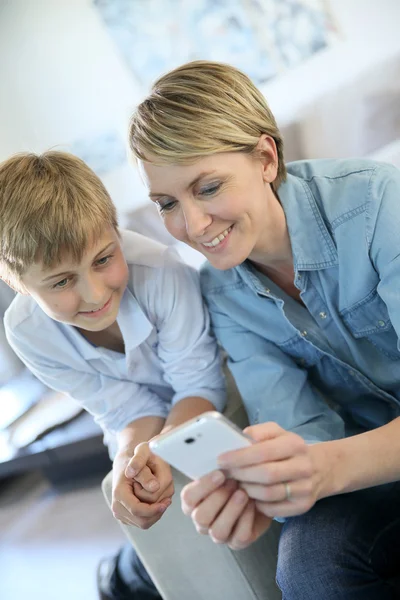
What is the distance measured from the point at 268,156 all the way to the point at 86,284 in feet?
1.27

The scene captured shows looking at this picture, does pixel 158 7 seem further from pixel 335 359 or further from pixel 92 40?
pixel 335 359

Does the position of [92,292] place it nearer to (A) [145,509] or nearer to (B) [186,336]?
(B) [186,336]

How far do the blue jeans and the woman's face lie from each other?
0.43 m

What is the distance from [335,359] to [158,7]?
1074 millimetres

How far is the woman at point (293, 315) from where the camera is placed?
30.0 inches

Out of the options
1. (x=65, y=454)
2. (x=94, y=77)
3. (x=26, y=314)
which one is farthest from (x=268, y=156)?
(x=65, y=454)

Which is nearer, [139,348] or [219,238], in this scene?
[219,238]

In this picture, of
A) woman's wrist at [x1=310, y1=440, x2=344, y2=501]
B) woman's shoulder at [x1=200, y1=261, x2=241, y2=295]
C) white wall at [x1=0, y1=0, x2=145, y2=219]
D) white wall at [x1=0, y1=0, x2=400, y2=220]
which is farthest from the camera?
white wall at [x1=0, y1=0, x2=145, y2=219]

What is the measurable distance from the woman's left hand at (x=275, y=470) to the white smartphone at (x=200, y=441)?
17 mm

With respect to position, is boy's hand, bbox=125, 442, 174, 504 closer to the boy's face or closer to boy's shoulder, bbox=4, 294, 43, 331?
the boy's face

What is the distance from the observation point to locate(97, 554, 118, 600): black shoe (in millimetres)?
1530

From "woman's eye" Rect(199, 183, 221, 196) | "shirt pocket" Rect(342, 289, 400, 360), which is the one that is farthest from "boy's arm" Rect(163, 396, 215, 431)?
"woman's eye" Rect(199, 183, 221, 196)

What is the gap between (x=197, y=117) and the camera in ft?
3.01

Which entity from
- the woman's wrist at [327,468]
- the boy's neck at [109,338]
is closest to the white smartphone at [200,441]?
the woman's wrist at [327,468]
